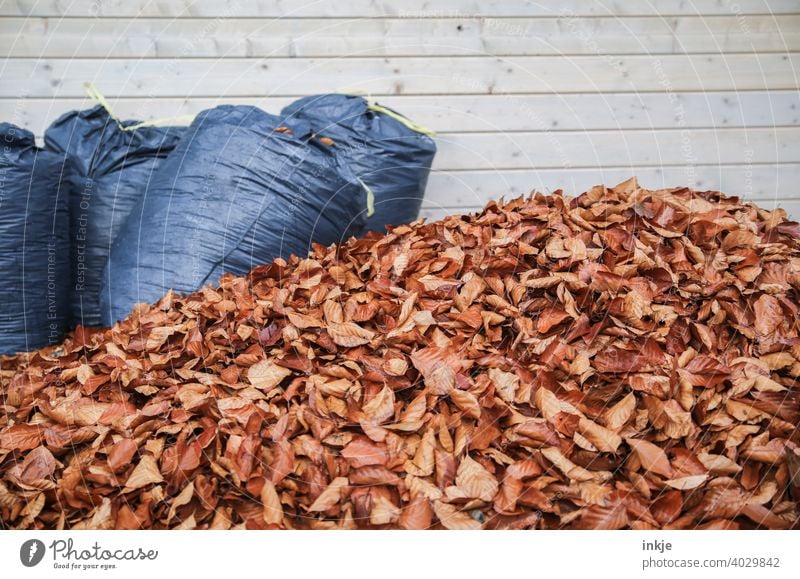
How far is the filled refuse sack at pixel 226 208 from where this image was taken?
1.47m

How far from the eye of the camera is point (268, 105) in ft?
6.42

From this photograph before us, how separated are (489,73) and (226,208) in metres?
0.99

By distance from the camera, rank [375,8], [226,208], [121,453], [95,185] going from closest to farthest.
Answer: [121,453]
[226,208]
[95,185]
[375,8]

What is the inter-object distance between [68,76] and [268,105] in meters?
0.61

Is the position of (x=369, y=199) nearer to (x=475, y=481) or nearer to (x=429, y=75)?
(x=429, y=75)

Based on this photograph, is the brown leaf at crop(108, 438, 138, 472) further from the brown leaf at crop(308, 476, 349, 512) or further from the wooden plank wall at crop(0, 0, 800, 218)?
the wooden plank wall at crop(0, 0, 800, 218)

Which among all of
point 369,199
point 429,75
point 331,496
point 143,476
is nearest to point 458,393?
point 331,496

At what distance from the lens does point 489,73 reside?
6.47ft

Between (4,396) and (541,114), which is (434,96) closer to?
(541,114)

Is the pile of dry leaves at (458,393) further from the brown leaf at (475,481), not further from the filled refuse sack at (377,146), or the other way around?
the filled refuse sack at (377,146)

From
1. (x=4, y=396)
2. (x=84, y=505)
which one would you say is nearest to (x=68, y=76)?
(x=4, y=396)

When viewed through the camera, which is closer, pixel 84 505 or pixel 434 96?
pixel 84 505
